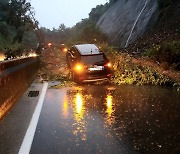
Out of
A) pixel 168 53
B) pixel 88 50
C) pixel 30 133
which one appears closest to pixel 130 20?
pixel 168 53

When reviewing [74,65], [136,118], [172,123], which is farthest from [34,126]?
[74,65]

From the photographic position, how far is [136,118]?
7.18m

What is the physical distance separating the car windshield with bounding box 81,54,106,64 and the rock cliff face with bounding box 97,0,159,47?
28622 mm

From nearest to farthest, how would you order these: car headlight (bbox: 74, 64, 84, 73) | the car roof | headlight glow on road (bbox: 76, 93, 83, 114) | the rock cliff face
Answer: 1. headlight glow on road (bbox: 76, 93, 83, 114)
2. car headlight (bbox: 74, 64, 84, 73)
3. the car roof
4. the rock cliff face

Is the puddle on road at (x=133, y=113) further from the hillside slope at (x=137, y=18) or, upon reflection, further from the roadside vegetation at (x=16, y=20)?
the roadside vegetation at (x=16, y=20)

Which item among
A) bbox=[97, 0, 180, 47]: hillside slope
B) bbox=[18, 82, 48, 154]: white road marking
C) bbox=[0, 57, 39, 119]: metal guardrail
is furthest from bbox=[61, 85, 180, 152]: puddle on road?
bbox=[97, 0, 180, 47]: hillside slope

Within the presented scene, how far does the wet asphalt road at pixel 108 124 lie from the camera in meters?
5.12

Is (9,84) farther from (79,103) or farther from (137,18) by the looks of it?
(137,18)

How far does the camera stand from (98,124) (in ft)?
21.9

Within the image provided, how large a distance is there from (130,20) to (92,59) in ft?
132

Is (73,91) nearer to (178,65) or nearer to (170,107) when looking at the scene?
(170,107)

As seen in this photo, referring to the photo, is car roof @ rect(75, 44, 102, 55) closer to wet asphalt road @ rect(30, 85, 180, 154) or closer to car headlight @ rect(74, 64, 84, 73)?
car headlight @ rect(74, 64, 84, 73)

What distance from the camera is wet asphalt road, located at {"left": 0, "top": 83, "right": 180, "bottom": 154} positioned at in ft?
16.8

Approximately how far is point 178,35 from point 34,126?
24822mm
